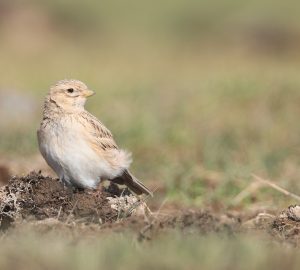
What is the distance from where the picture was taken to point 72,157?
251 inches

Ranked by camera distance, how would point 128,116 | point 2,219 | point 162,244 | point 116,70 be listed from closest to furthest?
point 162,244, point 2,219, point 128,116, point 116,70

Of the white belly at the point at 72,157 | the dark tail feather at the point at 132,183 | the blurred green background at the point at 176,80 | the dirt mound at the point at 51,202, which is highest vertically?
the white belly at the point at 72,157

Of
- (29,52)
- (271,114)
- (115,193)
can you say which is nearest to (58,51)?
(29,52)

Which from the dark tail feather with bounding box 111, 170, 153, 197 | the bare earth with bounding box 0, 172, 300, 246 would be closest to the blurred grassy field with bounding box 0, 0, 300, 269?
the bare earth with bounding box 0, 172, 300, 246

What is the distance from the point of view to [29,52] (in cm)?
2142

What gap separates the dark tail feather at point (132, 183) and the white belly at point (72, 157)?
9.3 inches

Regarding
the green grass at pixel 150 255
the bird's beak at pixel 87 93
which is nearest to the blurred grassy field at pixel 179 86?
the green grass at pixel 150 255

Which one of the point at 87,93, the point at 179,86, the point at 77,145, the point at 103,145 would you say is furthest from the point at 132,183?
the point at 179,86

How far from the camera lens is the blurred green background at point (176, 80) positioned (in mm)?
→ 9375

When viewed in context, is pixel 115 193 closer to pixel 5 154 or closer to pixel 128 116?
pixel 5 154

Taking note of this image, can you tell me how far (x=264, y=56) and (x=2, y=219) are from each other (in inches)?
618

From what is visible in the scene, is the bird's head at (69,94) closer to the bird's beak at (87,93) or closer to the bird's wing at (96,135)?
the bird's beak at (87,93)

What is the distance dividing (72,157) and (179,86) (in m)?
8.35

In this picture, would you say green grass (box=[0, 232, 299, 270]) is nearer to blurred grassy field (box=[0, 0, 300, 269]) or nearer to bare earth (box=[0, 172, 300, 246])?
blurred grassy field (box=[0, 0, 300, 269])
